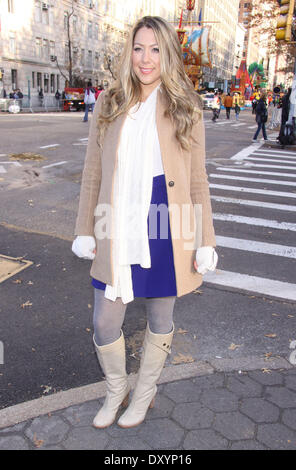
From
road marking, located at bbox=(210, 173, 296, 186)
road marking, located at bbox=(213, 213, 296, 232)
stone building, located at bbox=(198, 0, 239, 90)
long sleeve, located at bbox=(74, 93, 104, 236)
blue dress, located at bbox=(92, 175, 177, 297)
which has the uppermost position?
stone building, located at bbox=(198, 0, 239, 90)

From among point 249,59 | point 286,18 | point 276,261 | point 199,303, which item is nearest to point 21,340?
point 199,303

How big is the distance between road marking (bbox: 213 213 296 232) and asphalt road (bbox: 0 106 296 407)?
0.02 metres

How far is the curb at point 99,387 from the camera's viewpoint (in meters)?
2.62

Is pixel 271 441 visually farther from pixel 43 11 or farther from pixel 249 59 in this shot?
pixel 249 59

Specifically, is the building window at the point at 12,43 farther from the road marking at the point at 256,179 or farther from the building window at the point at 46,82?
the road marking at the point at 256,179

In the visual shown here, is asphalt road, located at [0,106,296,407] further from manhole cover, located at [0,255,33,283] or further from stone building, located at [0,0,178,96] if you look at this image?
stone building, located at [0,0,178,96]

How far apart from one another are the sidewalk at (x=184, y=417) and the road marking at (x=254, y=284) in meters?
1.53

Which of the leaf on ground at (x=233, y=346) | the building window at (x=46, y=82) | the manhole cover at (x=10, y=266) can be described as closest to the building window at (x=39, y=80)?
the building window at (x=46, y=82)

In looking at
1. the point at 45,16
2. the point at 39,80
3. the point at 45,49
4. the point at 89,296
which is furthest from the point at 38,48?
the point at 89,296

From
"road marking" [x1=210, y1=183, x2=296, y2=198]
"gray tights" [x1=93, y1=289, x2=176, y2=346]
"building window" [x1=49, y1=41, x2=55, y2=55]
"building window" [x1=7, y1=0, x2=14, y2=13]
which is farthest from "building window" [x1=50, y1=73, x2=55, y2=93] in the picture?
"gray tights" [x1=93, y1=289, x2=176, y2=346]

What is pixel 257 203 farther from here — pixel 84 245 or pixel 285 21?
pixel 285 21

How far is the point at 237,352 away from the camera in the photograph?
343 cm

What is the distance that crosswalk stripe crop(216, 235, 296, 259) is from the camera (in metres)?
5.83

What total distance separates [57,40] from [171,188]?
64.4 metres
